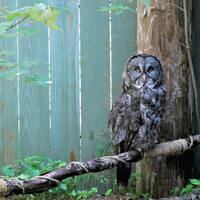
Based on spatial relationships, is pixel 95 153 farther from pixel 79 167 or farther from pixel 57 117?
pixel 79 167

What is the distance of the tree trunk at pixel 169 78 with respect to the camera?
3092 mm

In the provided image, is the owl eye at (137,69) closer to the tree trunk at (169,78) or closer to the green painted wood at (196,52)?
the tree trunk at (169,78)

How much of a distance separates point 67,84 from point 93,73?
20 centimetres

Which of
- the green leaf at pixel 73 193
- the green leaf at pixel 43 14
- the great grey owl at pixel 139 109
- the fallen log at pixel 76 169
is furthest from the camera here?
the green leaf at pixel 73 193

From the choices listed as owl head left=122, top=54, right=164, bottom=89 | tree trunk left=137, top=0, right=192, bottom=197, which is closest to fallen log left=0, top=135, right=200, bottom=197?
tree trunk left=137, top=0, right=192, bottom=197

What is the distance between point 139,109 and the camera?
2.90 m

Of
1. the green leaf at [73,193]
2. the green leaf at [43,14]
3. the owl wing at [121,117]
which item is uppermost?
the green leaf at [43,14]

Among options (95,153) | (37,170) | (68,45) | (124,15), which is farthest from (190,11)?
(37,170)

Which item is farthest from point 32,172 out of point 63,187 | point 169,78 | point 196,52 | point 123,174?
point 196,52

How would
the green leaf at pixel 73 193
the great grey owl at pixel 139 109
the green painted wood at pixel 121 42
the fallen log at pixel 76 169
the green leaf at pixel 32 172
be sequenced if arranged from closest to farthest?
1. the fallen log at pixel 76 169
2. the great grey owl at pixel 139 109
3. the green leaf at pixel 32 172
4. the green leaf at pixel 73 193
5. the green painted wood at pixel 121 42

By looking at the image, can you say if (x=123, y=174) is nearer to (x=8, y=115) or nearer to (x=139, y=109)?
(x=139, y=109)

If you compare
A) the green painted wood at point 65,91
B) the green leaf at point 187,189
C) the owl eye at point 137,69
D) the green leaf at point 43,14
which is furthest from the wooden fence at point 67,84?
the green leaf at point 43,14

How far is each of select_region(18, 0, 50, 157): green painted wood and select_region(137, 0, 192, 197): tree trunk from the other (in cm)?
81

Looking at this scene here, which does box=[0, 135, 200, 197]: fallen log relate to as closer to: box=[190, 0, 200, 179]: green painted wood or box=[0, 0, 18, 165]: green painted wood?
box=[190, 0, 200, 179]: green painted wood
